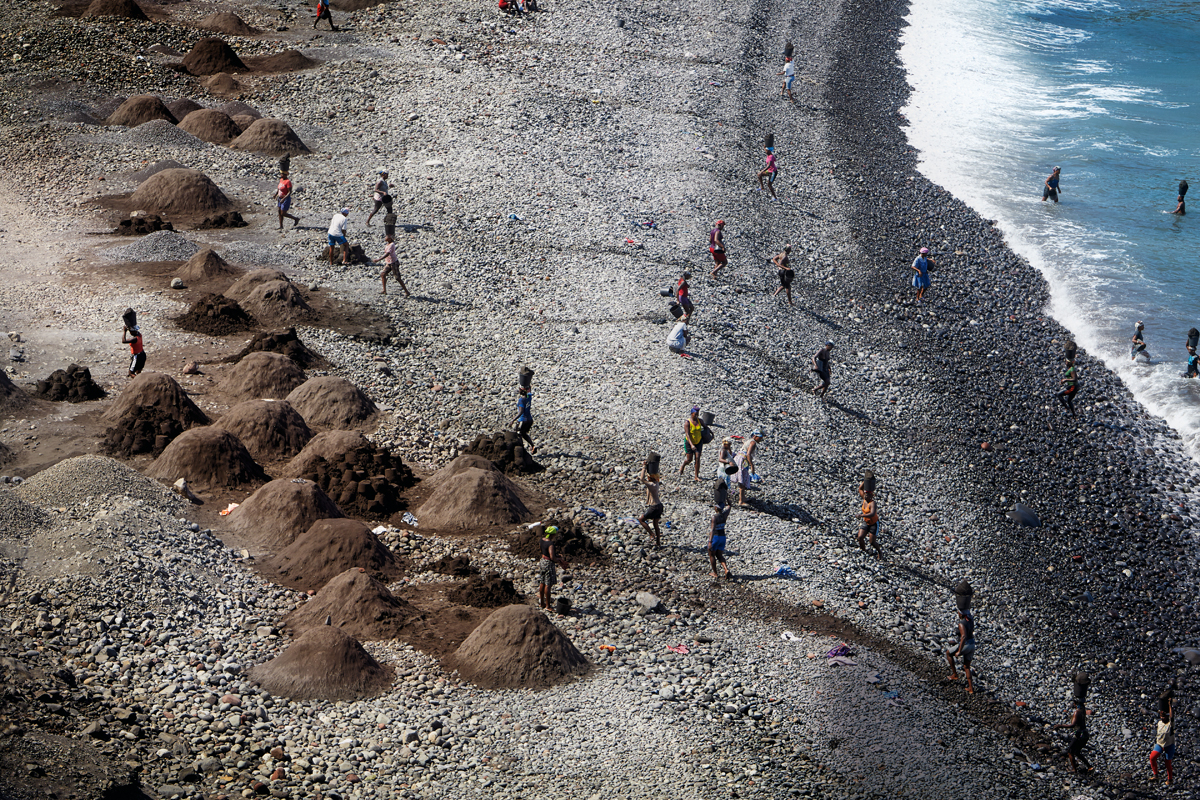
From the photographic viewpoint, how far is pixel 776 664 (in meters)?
14.6

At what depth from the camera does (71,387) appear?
19.0 metres

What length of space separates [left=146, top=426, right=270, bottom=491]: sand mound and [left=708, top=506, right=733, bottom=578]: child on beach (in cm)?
751

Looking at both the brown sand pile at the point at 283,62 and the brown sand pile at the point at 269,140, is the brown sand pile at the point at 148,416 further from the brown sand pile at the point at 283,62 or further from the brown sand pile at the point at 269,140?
the brown sand pile at the point at 283,62

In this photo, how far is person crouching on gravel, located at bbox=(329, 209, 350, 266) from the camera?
980 inches

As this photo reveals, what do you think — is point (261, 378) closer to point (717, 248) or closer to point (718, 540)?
point (718, 540)

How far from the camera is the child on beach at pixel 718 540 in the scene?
16125 mm

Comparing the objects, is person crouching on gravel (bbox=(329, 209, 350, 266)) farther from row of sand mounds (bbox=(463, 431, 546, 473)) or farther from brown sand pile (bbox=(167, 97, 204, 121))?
brown sand pile (bbox=(167, 97, 204, 121))

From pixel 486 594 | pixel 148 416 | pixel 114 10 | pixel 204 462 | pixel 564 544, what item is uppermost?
pixel 114 10

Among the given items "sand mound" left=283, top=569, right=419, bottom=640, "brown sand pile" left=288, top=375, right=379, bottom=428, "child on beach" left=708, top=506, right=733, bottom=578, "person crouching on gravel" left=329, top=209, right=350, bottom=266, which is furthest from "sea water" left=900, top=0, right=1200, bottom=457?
"sand mound" left=283, top=569, right=419, bottom=640

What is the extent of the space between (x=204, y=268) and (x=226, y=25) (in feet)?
60.4

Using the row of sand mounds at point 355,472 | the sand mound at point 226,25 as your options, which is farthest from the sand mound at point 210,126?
the row of sand mounds at point 355,472

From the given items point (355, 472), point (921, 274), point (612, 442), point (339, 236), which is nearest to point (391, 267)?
point (339, 236)

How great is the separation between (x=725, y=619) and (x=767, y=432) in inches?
241

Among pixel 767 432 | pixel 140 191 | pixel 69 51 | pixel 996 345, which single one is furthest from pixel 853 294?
pixel 69 51
